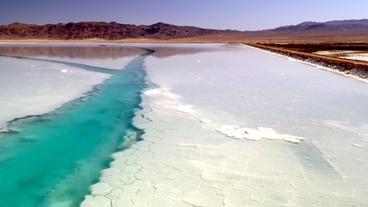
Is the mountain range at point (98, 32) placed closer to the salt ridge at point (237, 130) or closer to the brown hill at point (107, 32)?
the brown hill at point (107, 32)

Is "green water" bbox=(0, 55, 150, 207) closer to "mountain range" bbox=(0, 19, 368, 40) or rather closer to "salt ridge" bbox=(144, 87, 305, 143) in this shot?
"salt ridge" bbox=(144, 87, 305, 143)

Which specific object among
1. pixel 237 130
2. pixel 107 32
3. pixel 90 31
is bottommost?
pixel 107 32

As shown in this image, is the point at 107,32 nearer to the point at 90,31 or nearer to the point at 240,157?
the point at 90,31

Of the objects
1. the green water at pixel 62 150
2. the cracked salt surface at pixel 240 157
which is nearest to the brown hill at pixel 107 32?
the cracked salt surface at pixel 240 157

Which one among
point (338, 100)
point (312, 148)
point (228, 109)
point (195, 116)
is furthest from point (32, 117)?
point (338, 100)

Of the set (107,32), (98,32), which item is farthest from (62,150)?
(107,32)

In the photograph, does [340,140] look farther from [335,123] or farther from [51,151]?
[51,151]
